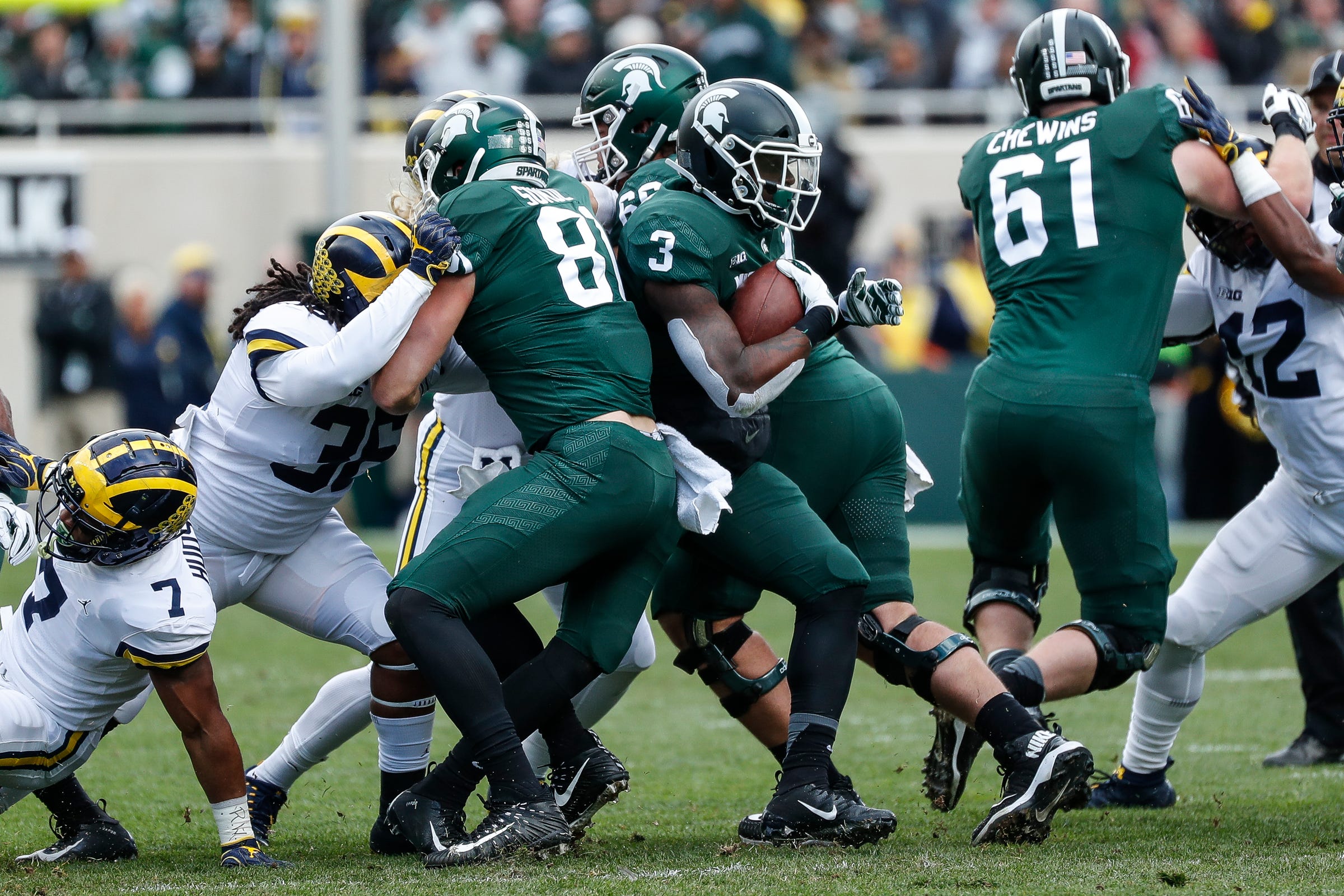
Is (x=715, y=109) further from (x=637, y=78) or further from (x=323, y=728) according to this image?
(x=323, y=728)

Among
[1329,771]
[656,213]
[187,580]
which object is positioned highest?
[656,213]

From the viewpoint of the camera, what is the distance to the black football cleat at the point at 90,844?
14.2 ft

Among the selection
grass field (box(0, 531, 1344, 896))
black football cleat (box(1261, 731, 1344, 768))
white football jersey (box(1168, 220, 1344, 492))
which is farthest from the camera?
black football cleat (box(1261, 731, 1344, 768))

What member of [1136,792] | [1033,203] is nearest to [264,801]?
[1136,792]

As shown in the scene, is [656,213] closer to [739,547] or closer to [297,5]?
[739,547]

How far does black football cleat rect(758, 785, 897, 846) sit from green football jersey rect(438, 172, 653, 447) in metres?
0.98

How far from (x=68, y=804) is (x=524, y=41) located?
10.9m

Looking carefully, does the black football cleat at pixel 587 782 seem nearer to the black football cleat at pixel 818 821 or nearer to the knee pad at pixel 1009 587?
the black football cleat at pixel 818 821

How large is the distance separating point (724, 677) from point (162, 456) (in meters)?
1.58

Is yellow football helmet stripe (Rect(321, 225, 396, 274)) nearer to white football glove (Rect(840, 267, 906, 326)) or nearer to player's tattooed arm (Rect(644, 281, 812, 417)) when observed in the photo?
player's tattooed arm (Rect(644, 281, 812, 417))

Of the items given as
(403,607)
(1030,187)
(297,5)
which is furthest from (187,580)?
(297,5)

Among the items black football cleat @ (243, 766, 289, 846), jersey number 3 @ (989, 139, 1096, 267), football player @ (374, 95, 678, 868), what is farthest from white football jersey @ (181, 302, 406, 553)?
jersey number 3 @ (989, 139, 1096, 267)

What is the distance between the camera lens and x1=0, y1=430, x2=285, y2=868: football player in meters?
4.04

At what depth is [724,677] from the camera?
4.73m
